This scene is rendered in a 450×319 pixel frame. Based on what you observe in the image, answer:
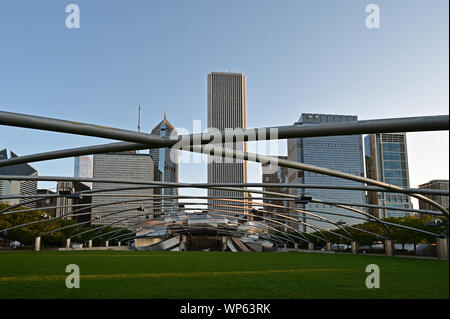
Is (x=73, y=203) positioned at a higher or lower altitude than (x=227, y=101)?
lower

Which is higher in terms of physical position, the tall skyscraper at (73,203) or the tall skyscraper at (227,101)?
the tall skyscraper at (227,101)

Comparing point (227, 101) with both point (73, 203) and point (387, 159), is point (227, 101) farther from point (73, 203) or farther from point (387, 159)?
point (387, 159)

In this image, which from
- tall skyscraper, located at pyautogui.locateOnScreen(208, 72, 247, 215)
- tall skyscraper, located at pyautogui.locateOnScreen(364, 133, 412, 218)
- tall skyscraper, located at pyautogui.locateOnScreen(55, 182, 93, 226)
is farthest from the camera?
tall skyscraper, located at pyautogui.locateOnScreen(364, 133, 412, 218)

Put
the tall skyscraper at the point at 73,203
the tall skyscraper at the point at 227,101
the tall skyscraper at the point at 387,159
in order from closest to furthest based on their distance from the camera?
the tall skyscraper at the point at 73,203, the tall skyscraper at the point at 227,101, the tall skyscraper at the point at 387,159

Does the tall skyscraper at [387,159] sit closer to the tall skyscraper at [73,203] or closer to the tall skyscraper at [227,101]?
the tall skyscraper at [227,101]

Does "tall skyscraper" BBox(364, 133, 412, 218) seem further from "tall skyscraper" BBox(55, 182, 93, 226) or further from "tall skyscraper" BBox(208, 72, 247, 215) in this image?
"tall skyscraper" BBox(55, 182, 93, 226)

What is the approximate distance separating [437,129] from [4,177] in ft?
71.5

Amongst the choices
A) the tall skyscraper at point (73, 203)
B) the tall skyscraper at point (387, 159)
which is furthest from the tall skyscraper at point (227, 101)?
the tall skyscraper at point (387, 159)

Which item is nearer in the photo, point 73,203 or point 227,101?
point 227,101

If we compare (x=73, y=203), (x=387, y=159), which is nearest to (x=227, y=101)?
(x=73, y=203)

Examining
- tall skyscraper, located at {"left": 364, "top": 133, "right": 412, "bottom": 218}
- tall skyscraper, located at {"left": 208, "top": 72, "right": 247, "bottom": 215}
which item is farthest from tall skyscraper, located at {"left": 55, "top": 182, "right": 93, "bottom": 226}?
tall skyscraper, located at {"left": 364, "top": 133, "right": 412, "bottom": 218}

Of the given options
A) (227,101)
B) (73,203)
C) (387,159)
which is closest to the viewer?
(227,101)
